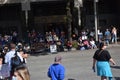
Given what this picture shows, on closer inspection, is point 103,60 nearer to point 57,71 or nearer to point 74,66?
A: point 57,71

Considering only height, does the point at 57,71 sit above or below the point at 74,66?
above

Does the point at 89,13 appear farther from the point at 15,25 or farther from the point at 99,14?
the point at 15,25

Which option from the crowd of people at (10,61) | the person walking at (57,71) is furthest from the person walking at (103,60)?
the person walking at (57,71)

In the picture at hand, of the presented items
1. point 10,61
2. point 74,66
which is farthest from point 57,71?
point 74,66

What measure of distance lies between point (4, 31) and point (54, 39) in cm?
1395

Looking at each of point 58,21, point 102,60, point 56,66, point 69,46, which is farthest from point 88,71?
point 58,21

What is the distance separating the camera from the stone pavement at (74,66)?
60.3 feet

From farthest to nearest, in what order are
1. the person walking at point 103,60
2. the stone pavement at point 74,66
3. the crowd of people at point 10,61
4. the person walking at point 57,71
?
the stone pavement at point 74,66 → the person walking at point 103,60 → the crowd of people at point 10,61 → the person walking at point 57,71

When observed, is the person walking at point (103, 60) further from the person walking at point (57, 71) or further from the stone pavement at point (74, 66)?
the stone pavement at point (74, 66)

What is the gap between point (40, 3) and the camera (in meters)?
45.8

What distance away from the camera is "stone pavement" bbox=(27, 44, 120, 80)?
18.4 meters

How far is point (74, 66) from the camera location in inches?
869

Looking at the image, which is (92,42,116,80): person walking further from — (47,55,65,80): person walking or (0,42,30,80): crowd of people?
(47,55,65,80): person walking

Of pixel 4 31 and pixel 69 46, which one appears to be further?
pixel 4 31
